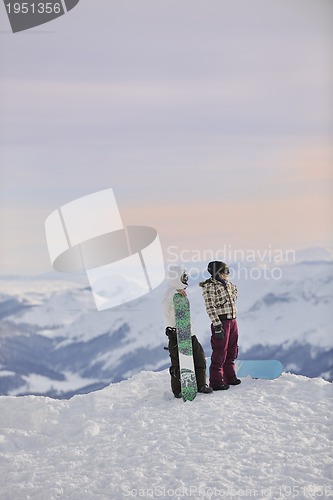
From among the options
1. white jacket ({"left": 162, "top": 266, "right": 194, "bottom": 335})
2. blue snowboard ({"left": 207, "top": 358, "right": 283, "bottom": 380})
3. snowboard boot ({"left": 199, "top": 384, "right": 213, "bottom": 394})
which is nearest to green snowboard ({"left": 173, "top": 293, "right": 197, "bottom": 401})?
white jacket ({"left": 162, "top": 266, "right": 194, "bottom": 335})

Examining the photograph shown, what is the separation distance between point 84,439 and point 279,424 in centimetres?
181

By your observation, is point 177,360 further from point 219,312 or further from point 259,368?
point 259,368

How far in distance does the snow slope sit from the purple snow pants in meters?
0.19

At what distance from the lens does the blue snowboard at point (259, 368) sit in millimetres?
7943

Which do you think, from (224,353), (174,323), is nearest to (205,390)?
(224,353)

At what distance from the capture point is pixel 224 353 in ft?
25.0

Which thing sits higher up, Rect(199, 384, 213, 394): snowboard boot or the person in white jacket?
the person in white jacket

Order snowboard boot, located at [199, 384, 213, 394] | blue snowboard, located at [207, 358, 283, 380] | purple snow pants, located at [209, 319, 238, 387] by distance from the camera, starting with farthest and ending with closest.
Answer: blue snowboard, located at [207, 358, 283, 380] < purple snow pants, located at [209, 319, 238, 387] < snowboard boot, located at [199, 384, 213, 394]

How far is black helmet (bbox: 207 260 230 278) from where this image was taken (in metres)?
7.54

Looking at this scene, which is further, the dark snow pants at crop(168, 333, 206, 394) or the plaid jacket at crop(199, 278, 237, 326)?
the plaid jacket at crop(199, 278, 237, 326)

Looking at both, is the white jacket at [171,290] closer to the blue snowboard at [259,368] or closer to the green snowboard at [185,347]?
the green snowboard at [185,347]

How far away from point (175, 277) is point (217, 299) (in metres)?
0.59

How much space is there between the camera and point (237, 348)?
781 centimetres

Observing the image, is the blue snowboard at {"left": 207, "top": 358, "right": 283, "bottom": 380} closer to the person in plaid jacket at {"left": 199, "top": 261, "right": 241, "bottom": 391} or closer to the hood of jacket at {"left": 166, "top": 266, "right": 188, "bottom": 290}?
the person in plaid jacket at {"left": 199, "top": 261, "right": 241, "bottom": 391}
